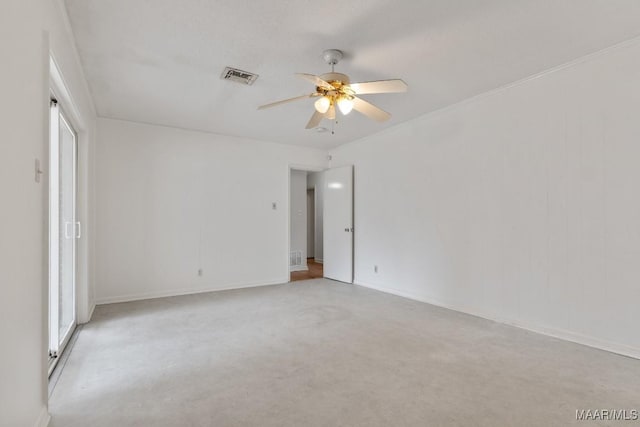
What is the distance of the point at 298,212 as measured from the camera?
7680 mm

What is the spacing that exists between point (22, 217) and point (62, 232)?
1937 mm

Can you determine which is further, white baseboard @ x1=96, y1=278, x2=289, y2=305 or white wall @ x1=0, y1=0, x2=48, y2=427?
white baseboard @ x1=96, y1=278, x2=289, y2=305

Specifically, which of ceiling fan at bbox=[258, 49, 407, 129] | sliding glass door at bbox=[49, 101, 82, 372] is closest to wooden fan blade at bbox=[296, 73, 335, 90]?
ceiling fan at bbox=[258, 49, 407, 129]

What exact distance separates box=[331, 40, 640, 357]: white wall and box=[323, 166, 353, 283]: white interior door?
3.32 feet

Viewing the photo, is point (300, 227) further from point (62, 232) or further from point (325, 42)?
point (325, 42)

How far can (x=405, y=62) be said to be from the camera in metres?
2.94

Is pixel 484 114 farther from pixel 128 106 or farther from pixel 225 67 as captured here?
pixel 128 106

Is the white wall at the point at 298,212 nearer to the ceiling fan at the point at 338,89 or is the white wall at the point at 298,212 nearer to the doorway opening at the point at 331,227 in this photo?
the doorway opening at the point at 331,227

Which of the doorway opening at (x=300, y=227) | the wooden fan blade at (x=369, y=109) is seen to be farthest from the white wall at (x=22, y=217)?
the doorway opening at (x=300, y=227)

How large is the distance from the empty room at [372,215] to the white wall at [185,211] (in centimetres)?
3

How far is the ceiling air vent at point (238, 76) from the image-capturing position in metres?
3.09

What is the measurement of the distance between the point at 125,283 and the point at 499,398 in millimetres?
4543

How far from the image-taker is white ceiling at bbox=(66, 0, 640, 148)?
87.4 inches

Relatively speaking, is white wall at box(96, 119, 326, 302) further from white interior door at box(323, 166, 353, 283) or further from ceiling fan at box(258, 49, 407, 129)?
ceiling fan at box(258, 49, 407, 129)
